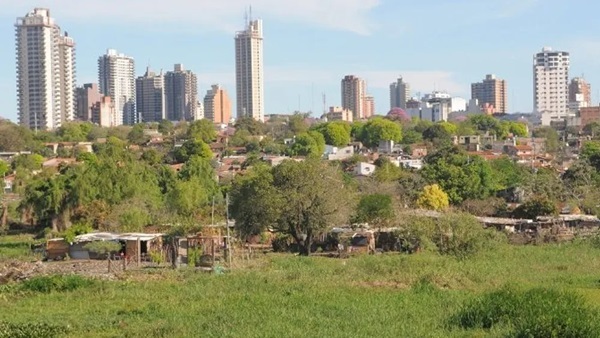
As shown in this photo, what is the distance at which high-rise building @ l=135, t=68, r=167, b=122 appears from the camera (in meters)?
147

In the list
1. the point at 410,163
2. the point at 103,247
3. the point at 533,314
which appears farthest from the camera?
the point at 410,163

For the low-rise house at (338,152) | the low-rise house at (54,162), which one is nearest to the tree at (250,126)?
the low-rise house at (338,152)

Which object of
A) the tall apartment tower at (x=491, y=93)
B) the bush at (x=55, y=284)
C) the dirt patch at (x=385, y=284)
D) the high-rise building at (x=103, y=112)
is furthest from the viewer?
the tall apartment tower at (x=491, y=93)

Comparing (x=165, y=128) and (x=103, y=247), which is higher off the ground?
(x=165, y=128)

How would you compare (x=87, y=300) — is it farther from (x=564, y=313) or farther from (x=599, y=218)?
(x=599, y=218)

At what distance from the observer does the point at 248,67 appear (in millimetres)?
137125

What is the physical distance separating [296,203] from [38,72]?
80999mm

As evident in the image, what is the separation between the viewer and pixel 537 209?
116 ft

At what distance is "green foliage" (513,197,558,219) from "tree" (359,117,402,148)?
3952cm

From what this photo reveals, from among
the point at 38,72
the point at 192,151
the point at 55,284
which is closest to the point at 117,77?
the point at 38,72

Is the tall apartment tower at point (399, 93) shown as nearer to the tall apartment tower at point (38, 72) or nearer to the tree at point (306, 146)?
the tall apartment tower at point (38, 72)

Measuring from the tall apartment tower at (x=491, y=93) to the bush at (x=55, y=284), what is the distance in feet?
493

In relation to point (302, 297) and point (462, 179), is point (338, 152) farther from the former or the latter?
point (302, 297)

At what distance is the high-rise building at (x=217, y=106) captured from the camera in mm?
145750
